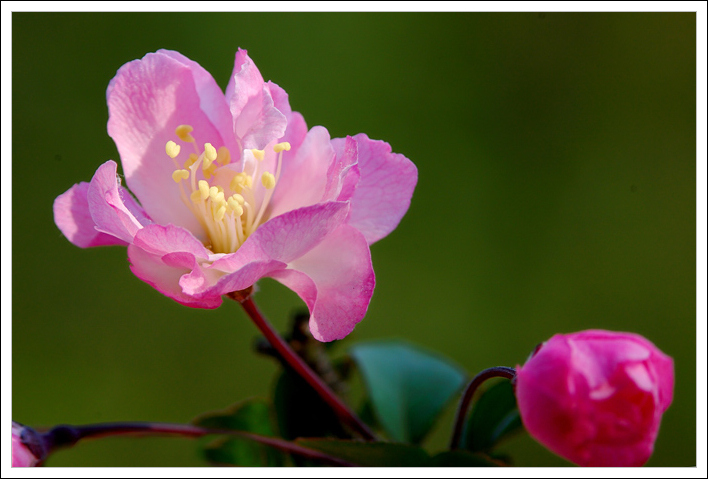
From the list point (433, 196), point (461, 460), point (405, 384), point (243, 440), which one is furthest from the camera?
point (433, 196)

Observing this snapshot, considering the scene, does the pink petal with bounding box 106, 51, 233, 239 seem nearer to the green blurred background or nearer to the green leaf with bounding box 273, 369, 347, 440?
the green leaf with bounding box 273, 369, 347, 440

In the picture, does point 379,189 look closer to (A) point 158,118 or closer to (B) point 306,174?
(B) point 306,174

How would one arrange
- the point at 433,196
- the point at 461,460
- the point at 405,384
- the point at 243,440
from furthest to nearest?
the point at 433,196, the point at 405,384, the point at 243,440, the point at 461,460

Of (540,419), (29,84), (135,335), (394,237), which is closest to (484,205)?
(394,237)

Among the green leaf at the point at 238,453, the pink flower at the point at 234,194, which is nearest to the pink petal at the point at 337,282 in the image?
the pink flower at the point at 234,194

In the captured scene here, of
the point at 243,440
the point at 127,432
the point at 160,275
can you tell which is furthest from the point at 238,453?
the point at 160,275

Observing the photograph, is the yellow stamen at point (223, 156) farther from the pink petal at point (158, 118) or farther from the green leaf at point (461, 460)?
the green leaf at point (461, 460)
